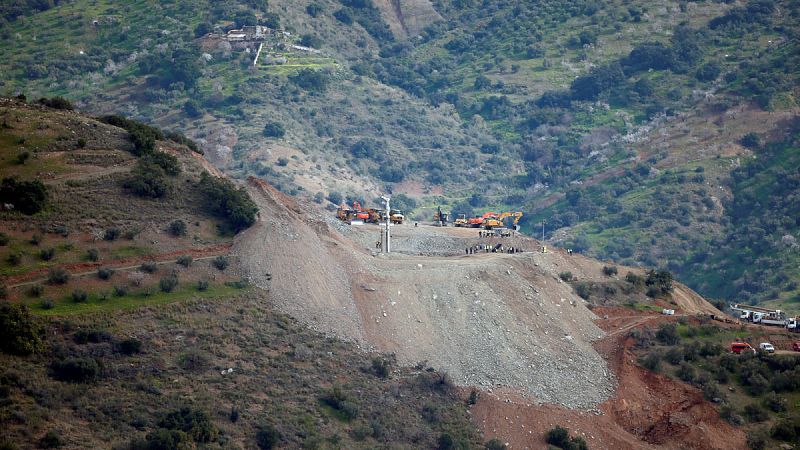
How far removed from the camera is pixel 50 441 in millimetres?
48344

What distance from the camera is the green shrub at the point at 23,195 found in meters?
62.6

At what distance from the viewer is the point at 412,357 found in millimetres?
62781

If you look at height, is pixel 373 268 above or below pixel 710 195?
above

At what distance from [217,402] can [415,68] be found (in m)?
121

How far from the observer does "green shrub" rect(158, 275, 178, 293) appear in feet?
202

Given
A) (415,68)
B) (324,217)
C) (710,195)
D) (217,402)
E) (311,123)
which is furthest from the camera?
(415,68)

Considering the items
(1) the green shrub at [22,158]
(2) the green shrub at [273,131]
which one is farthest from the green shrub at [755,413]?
(2) the green shrub at [273,131]

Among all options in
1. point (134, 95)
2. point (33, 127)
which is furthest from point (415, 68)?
point (33, 127)

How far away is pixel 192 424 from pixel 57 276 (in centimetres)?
1257

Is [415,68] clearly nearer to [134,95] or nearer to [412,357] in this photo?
[134,95]

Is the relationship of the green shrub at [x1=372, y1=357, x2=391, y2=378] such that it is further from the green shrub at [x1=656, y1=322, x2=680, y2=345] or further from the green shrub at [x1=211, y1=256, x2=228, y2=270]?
the green shrub at [x1=656, y1=322, x2=680, y2=345]

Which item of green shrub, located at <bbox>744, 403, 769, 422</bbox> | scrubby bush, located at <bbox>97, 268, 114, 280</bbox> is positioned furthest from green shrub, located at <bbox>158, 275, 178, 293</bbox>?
green shrub, located at <bbox>744, 403, 769, 422</bbox>

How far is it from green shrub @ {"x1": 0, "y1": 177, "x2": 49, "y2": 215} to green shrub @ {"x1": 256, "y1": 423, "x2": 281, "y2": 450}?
19590mm

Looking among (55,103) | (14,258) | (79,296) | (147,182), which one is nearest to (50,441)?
(79,296)
